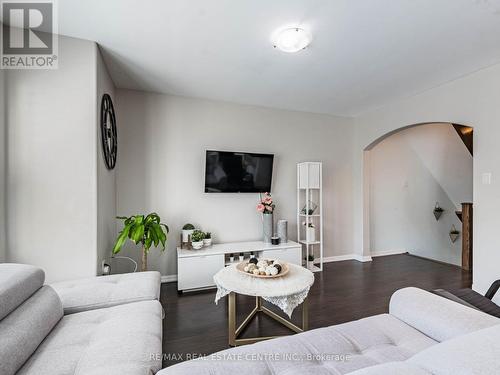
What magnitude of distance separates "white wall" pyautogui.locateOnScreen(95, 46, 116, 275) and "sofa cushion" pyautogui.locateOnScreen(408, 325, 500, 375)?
2407mm

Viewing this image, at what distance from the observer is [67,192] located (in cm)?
216

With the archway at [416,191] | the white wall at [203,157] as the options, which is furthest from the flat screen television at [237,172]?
the archway at [416,191]

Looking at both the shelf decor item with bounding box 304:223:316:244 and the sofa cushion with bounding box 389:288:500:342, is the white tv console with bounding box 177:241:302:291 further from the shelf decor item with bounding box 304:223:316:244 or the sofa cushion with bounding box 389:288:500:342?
the sofa cushion with bounding box 389:288:500:342

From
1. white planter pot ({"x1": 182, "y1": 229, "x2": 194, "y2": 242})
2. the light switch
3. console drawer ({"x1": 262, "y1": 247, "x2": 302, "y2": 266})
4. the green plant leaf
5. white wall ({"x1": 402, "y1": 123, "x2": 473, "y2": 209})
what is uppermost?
white wall ({"x1": 402, "y1": 123, "x2": 473, "y2": 209})

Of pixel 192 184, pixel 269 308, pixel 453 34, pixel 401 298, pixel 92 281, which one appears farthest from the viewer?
pixel 192 184

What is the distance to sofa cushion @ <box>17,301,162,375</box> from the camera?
1.07m

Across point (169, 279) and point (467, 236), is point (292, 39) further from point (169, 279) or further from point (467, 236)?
point (467, 236)

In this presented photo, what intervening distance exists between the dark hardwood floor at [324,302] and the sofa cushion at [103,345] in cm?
64

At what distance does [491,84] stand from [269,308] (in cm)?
338

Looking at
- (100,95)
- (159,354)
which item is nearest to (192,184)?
(100,95)

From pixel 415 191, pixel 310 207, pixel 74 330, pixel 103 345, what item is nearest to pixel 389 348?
pixel 103 345

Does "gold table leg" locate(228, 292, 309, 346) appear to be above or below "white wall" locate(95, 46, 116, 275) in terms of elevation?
below

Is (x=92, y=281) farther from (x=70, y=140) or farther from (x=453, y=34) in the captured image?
(x=453, y=34)

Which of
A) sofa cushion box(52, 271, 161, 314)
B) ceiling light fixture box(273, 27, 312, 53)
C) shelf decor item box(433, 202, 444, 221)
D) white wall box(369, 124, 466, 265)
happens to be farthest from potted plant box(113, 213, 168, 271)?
shelf decor item box(433, 202, 444, 221)
